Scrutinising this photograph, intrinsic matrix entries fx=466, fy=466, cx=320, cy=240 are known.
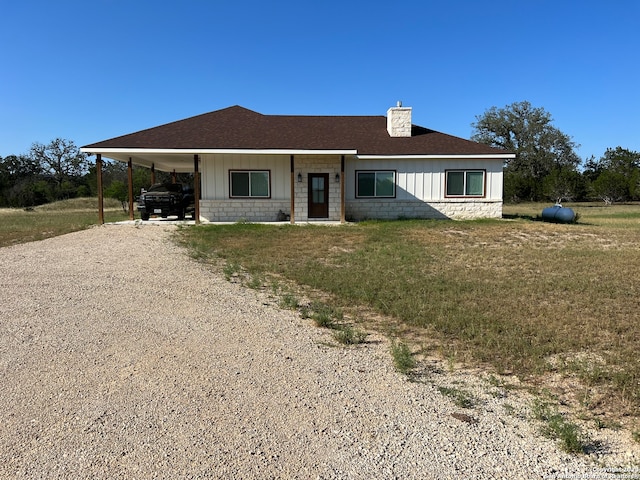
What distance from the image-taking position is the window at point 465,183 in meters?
19.0

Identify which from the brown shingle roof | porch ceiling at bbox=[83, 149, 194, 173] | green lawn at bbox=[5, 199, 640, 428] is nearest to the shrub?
green lawn at bbox=[5, 199, 640, 428]

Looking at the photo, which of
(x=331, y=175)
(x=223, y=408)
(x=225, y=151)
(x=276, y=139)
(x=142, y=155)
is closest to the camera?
(x=223, y=408)

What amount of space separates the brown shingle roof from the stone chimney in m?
0.37

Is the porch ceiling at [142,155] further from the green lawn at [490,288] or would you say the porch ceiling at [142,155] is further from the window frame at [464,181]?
the window frame at [464,181]

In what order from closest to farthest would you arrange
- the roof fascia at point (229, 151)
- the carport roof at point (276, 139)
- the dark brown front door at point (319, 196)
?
1. the roof fascia at point (229, 151)
2. the carport roof at point (276, 139)
3. the dark brown front door at point (319, 196)

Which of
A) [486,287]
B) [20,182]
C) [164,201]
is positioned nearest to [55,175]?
[20,182]

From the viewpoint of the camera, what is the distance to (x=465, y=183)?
62.7 ft

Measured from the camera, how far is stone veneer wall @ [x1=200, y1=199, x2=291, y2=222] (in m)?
18.2

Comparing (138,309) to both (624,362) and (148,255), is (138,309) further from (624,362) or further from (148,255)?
(624,362)

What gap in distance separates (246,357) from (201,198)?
14.9 meters

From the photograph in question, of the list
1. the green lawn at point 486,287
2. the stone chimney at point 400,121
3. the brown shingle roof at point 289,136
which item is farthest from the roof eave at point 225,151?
the stone chimney at point 400,121

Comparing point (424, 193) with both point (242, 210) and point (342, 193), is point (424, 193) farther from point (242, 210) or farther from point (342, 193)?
point (242, 210)

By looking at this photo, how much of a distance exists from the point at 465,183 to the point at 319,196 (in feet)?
19.8

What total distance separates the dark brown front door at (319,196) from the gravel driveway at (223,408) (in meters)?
12.8
